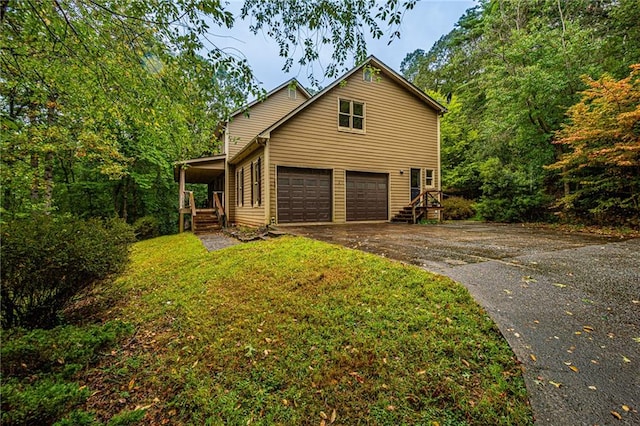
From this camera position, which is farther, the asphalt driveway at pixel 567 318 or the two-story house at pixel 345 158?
the two-story house at pixel 345 158

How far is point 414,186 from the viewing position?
44.0 ft

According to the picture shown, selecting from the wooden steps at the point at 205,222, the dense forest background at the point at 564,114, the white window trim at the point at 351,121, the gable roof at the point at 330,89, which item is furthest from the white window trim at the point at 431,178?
the wooden steps at the point at 205,222

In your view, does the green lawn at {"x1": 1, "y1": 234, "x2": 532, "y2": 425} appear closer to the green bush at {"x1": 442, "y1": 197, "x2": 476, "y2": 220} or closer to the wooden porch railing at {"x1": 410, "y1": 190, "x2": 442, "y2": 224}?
the wooden porch railing at {"x1": 410, "y1": 190, "x2": 442, "y2": 224}

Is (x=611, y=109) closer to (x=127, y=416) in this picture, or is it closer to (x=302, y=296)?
(x=302, y=296)

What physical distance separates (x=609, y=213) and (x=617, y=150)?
1.99 m

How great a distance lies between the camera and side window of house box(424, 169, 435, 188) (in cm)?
1359

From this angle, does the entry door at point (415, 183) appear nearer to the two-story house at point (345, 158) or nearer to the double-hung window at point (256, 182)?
the two-story house at point (345, 158)

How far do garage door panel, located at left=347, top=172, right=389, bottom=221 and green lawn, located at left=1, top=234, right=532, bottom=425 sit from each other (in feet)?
26.2

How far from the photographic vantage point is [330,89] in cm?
1127

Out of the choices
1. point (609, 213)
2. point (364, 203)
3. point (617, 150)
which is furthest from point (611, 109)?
point (364, 203)

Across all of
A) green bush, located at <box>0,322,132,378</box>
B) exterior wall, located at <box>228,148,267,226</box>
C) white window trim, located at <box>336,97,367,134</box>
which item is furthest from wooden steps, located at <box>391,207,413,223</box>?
green bush, located at <box>0,322,132,378</box>

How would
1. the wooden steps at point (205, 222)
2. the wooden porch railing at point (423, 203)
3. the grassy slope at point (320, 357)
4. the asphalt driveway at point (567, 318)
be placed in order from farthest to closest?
the wooden steps at point (205, 222) → the wooden porch railing at point (423, 203) → the grassy slope at point (320, 357) → the asphalt driveway at point (567, 318)

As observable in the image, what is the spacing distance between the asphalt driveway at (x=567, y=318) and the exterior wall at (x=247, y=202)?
660 centimetres

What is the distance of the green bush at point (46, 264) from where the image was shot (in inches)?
110
